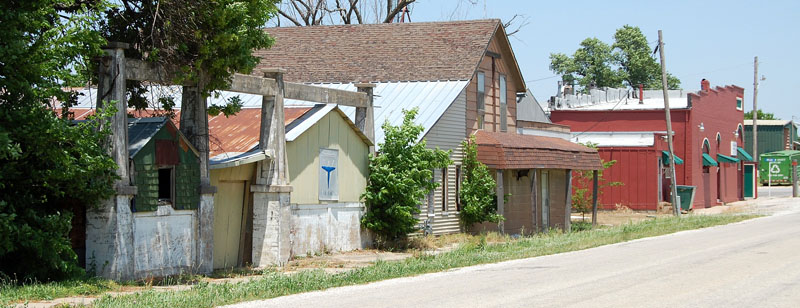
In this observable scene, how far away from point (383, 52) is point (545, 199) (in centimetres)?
693

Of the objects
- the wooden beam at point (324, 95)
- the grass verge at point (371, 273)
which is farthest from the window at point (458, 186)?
the wooden beam at point (324, 95)

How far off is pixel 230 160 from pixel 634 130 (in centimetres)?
3250

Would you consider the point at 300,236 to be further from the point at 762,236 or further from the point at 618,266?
the point at 762,236

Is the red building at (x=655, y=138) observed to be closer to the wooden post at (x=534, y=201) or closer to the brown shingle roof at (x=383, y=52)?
the wooden post at (x=534, y=201)

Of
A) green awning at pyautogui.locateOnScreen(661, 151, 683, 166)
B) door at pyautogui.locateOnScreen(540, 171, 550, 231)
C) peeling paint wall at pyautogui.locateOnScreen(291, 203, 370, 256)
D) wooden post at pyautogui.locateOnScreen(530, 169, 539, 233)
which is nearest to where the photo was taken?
peeling paint wall at pyautogui.locateOnScreen(291, 203, 370, 256)

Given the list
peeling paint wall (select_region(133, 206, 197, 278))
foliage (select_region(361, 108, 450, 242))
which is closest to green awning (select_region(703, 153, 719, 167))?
foliage (select_region(361, 108, 450, 242))

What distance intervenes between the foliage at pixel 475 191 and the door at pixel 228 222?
8982mm

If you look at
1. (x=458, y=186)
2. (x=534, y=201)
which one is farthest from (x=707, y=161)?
(x=458, y=186)

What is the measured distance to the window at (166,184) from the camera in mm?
15266

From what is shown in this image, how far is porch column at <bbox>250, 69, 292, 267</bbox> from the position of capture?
1753 centimetres

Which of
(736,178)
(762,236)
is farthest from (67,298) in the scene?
(736,178)

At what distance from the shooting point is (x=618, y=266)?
1611cm

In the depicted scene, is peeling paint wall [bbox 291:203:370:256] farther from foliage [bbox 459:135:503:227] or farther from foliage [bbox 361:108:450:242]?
foliage [bbox 459:135:503:227]

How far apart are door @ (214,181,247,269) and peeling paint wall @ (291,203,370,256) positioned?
1.47 metres
